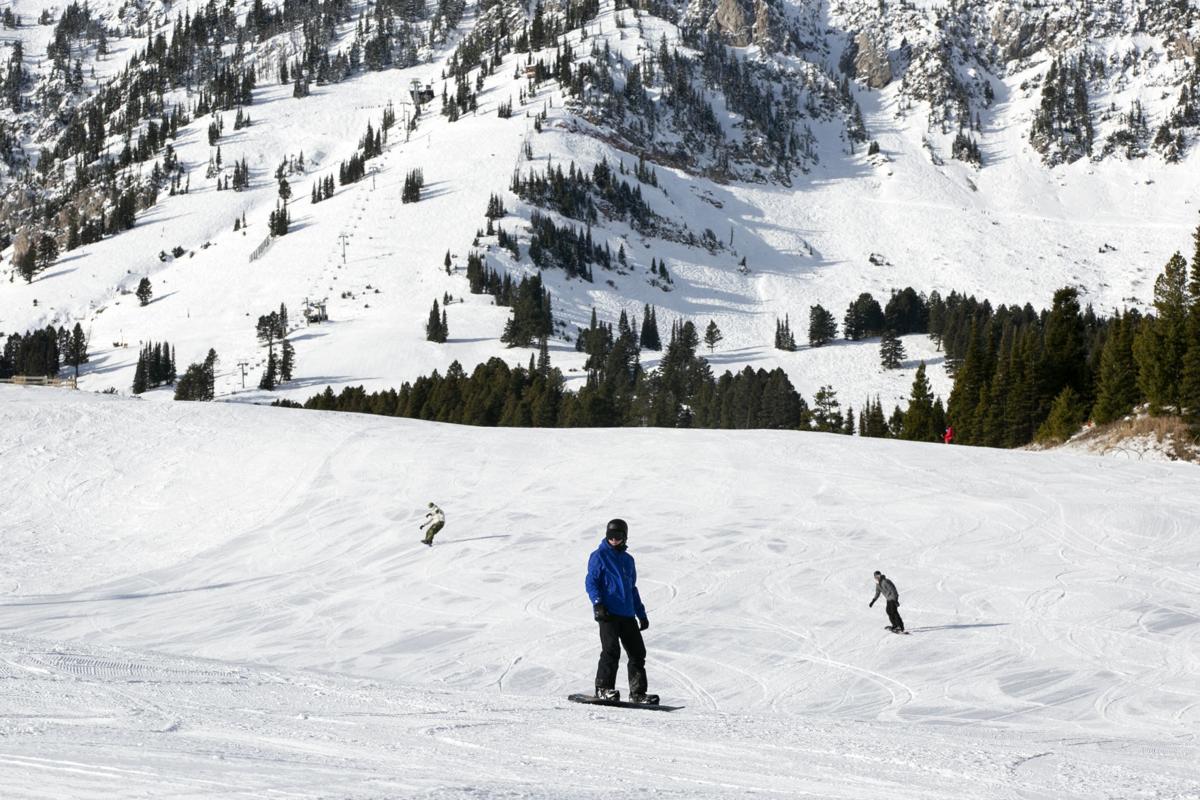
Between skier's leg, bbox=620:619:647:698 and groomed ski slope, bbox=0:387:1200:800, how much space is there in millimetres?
543

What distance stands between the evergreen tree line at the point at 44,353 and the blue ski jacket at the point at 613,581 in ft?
499

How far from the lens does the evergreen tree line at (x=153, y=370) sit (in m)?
134

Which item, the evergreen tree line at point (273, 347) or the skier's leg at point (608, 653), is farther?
the evergreen tree line at point (273, 347)

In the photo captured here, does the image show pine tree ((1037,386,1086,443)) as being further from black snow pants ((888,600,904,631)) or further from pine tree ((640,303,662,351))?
pine tree ((640,303,662,351))

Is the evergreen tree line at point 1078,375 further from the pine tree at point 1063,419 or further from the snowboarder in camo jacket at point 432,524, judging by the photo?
the snowboarder in camo jacket at point 432,524

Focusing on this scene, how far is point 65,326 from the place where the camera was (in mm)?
171875

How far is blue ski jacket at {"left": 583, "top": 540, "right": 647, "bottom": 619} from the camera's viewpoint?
10328 millimetres

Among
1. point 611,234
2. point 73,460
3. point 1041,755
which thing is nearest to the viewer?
point 1041,755

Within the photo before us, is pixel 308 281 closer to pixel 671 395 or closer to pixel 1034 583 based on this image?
pixel 671 395

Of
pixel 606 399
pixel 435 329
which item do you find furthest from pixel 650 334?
pixel 606 399

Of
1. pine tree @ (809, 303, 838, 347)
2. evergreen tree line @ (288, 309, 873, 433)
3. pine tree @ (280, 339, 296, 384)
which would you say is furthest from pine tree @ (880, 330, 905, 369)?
pine tree @ (280, 339, 296, 384)

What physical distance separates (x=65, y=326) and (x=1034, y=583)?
596 feet

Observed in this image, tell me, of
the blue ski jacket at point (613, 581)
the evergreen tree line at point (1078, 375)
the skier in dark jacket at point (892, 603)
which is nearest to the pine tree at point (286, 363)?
the evergreen tree line at point (1078, 375)

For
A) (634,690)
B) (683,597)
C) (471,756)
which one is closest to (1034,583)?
(683,597)
